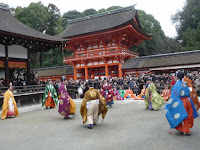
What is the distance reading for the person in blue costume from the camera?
15.9ft

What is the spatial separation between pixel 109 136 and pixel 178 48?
3197 centimetres

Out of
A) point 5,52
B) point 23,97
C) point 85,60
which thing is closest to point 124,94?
point 23,97

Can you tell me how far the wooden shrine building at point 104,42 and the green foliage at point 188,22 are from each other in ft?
27.2

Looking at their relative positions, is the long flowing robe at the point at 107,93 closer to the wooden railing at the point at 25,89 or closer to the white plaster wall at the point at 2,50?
the wooden railing at the point at 25,89

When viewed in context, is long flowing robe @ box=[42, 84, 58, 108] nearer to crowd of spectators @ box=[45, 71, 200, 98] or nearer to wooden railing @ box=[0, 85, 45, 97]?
wooden railing @ box=[0, 85, 45, 97]

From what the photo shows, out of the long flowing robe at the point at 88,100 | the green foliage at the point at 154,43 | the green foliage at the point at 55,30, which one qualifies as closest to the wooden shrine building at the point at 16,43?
the long flowing robe at the point at 88,100

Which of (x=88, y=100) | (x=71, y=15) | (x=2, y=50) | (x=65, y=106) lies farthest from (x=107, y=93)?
(x=71, y=15)

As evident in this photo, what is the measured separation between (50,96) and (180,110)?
8.10 metres

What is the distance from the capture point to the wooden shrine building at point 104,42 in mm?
23781

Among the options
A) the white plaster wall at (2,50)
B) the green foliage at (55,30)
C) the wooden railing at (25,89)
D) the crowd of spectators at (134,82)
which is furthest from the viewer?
the green foliage at (55,30)

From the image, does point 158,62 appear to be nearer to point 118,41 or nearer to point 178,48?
point 118,41

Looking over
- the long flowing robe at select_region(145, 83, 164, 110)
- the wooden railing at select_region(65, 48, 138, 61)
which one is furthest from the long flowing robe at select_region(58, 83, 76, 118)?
the wooden railing at select_region(65, 48, 138, 61)

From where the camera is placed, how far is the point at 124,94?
49.3 feet

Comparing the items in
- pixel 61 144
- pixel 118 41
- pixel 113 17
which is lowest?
pixel 61 144
